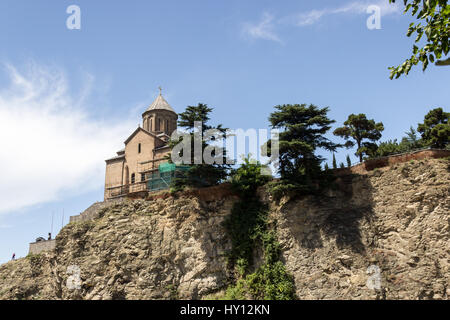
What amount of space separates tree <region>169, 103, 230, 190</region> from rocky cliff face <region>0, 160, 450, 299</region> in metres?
1.06

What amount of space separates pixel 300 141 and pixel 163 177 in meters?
9.23

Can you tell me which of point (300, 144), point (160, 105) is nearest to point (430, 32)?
point (300, 144)

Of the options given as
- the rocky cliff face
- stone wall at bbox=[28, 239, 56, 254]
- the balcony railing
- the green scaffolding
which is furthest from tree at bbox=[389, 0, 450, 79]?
stone wall at bbox=[28, 239, 56, 254]

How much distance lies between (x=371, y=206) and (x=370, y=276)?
11.2ft

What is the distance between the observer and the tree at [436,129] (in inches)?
941

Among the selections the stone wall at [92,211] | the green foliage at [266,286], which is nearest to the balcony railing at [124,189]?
the stone wall at [92,211]

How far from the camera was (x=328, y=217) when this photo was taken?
1958 centimetres

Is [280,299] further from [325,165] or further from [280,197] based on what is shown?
[325,165]

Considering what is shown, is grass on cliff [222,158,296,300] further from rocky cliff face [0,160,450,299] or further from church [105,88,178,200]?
church [105,88,178,200]

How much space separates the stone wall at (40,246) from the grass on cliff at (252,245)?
47.0 feet

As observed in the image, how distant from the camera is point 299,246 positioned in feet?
63.7

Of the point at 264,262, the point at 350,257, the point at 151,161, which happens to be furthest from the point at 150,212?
the point at 350,257

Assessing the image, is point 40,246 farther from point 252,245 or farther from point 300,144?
point 300,144

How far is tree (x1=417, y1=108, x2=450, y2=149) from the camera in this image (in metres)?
23.9
